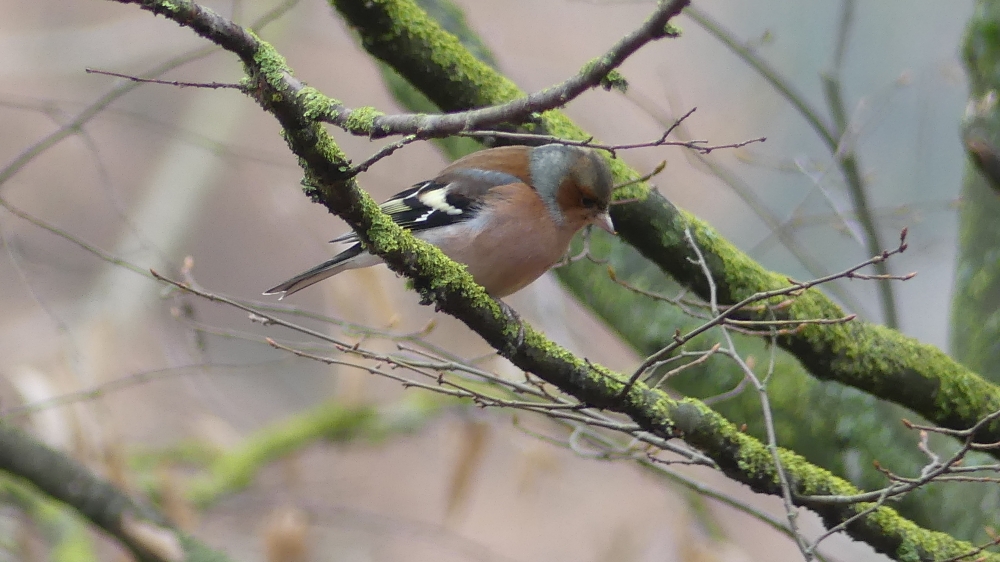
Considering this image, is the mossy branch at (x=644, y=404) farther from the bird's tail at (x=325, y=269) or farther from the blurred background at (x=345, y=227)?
the blurred background at (x=345, y=227)

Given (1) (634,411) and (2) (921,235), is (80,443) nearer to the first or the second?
(1) (634,411)

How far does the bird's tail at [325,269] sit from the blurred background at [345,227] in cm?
39

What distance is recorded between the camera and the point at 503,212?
3857 mm

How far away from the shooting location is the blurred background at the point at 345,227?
5.00m

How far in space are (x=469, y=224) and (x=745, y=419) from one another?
162 centimetres

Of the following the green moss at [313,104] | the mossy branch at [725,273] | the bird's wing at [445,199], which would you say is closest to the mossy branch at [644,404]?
the green moss at [313,104]

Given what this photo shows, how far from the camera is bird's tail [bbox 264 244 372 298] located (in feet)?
11.9

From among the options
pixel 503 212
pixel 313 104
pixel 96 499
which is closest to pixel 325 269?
pixel 503 212

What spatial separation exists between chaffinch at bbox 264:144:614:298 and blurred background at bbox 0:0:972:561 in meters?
0.46

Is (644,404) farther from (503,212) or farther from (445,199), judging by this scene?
(445,199)

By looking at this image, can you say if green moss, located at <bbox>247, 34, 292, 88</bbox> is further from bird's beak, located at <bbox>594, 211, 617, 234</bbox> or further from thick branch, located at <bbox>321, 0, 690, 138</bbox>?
bird's beak, located at <bbox>594, 211, 617, 234</bbox>

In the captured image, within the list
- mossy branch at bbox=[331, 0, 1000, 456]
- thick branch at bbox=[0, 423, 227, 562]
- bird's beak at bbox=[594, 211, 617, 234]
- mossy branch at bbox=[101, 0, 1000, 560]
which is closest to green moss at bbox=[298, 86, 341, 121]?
mossy branch at bbox=[101, 0, 1000, 560]

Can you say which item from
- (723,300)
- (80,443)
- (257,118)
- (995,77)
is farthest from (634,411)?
(257,118)

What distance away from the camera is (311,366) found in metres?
10.9
